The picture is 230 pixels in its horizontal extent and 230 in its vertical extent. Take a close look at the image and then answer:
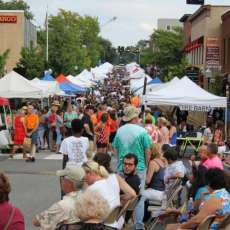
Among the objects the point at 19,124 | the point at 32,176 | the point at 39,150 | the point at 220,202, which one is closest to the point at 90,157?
the point at 220,202

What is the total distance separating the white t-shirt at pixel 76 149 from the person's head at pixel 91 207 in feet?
15.1

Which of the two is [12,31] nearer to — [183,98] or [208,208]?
[183,98]

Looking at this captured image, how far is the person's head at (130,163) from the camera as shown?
9.88 metres

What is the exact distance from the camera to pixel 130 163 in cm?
995

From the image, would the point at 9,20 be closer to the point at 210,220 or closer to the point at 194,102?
the point at 194,102

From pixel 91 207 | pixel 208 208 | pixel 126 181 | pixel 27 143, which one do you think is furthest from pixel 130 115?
pixel 27 143

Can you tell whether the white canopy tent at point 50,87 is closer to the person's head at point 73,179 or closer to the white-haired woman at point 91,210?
the person's head at point 73,179

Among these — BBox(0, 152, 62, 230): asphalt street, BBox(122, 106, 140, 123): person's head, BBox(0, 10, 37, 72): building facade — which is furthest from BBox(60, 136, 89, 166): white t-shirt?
BBox(0, 10, 37, 72): building facade

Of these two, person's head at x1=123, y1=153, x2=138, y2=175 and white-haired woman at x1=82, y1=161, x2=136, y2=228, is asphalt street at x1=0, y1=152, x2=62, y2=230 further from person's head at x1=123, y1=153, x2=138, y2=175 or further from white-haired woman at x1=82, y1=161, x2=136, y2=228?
white-haired woman at x1=82, y1=161, x2=136, y2=228

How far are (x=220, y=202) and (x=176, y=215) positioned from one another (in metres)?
2.18

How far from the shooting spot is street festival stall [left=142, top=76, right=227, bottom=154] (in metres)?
22.7

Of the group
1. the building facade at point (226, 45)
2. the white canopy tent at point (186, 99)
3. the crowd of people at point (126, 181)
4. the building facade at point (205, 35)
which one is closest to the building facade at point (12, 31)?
the building facade at point (205, 35)

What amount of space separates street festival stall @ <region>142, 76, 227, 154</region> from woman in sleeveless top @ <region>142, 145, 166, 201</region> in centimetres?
1116

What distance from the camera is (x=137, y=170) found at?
1083 cm
